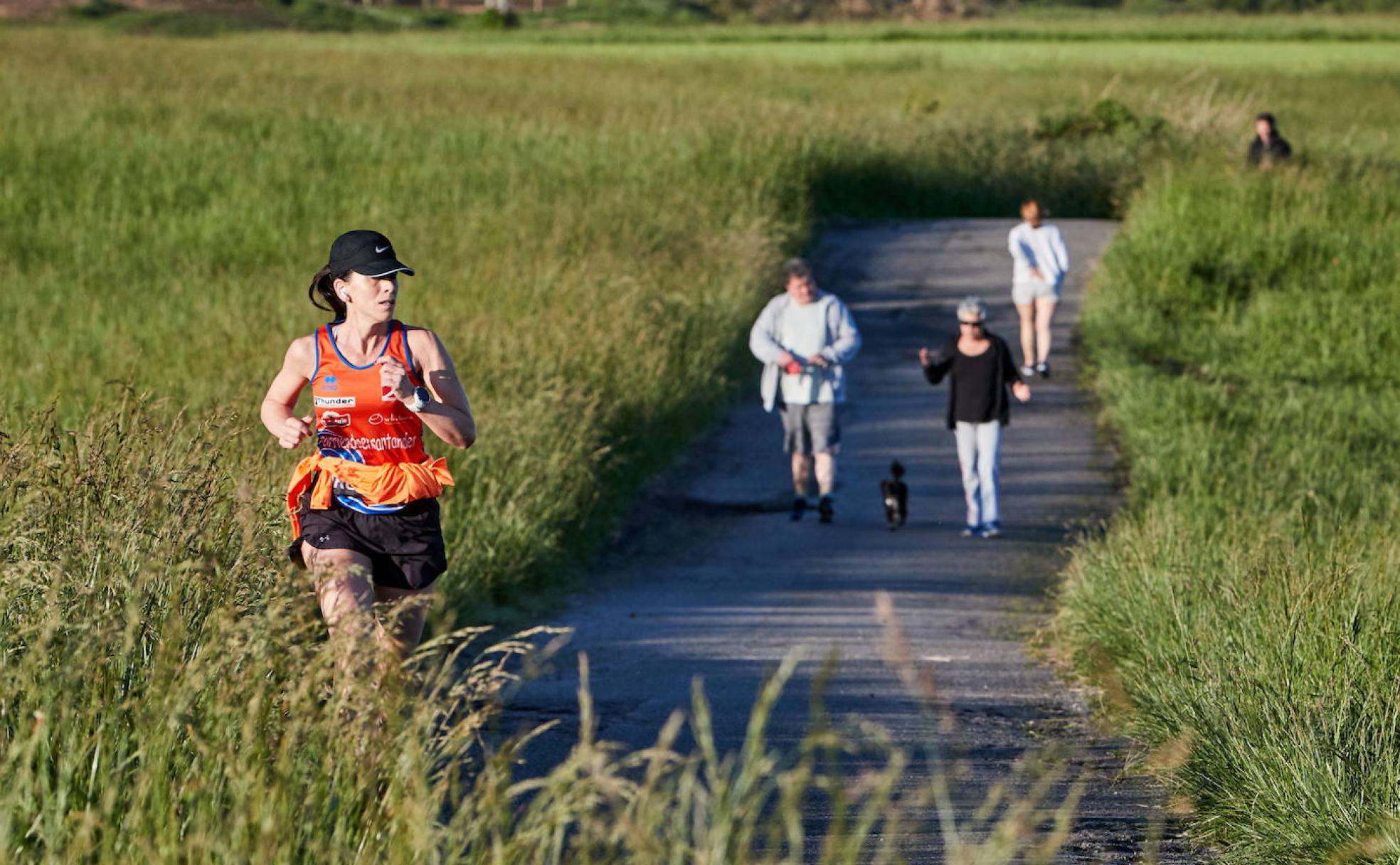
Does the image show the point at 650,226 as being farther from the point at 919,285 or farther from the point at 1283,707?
the point at 1283,707

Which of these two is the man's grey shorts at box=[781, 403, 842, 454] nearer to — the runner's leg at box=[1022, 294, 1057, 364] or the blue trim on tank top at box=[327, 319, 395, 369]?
the runner's leg at box=[1022, 294, 1057, 364]

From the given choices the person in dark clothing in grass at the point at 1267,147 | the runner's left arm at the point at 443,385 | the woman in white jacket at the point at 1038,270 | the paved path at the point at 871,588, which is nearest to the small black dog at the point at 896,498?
the paved path at the point at 871,588

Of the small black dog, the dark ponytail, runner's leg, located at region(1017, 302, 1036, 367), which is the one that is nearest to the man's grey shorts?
the small black dog

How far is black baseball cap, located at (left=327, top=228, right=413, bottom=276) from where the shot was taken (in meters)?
5.42

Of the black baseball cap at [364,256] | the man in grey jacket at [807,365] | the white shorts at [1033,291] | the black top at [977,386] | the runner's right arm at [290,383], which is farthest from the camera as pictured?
the white shorts at [1033,291]

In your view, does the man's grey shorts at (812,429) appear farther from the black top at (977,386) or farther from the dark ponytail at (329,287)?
the dark ponytail at (329,287)

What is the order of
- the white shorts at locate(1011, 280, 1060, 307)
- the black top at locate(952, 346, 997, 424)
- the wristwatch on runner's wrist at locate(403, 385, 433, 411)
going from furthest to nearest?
1. the white shorts at locate(1011, 280, 1060, 307)
2. the black top at locate(952, 346, 997, 424)
3. the wristwatch on runner's wrist at locate(403, 385, 433, 411)

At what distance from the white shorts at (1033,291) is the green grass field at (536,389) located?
3.19ft

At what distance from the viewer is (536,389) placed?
11.6 meters

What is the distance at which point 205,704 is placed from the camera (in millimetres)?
4059

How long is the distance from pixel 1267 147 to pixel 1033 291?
849 centimetres

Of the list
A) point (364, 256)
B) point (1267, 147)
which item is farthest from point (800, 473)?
point (1267, 147)

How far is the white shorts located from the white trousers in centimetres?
477

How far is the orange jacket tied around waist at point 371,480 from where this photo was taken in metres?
5.46
